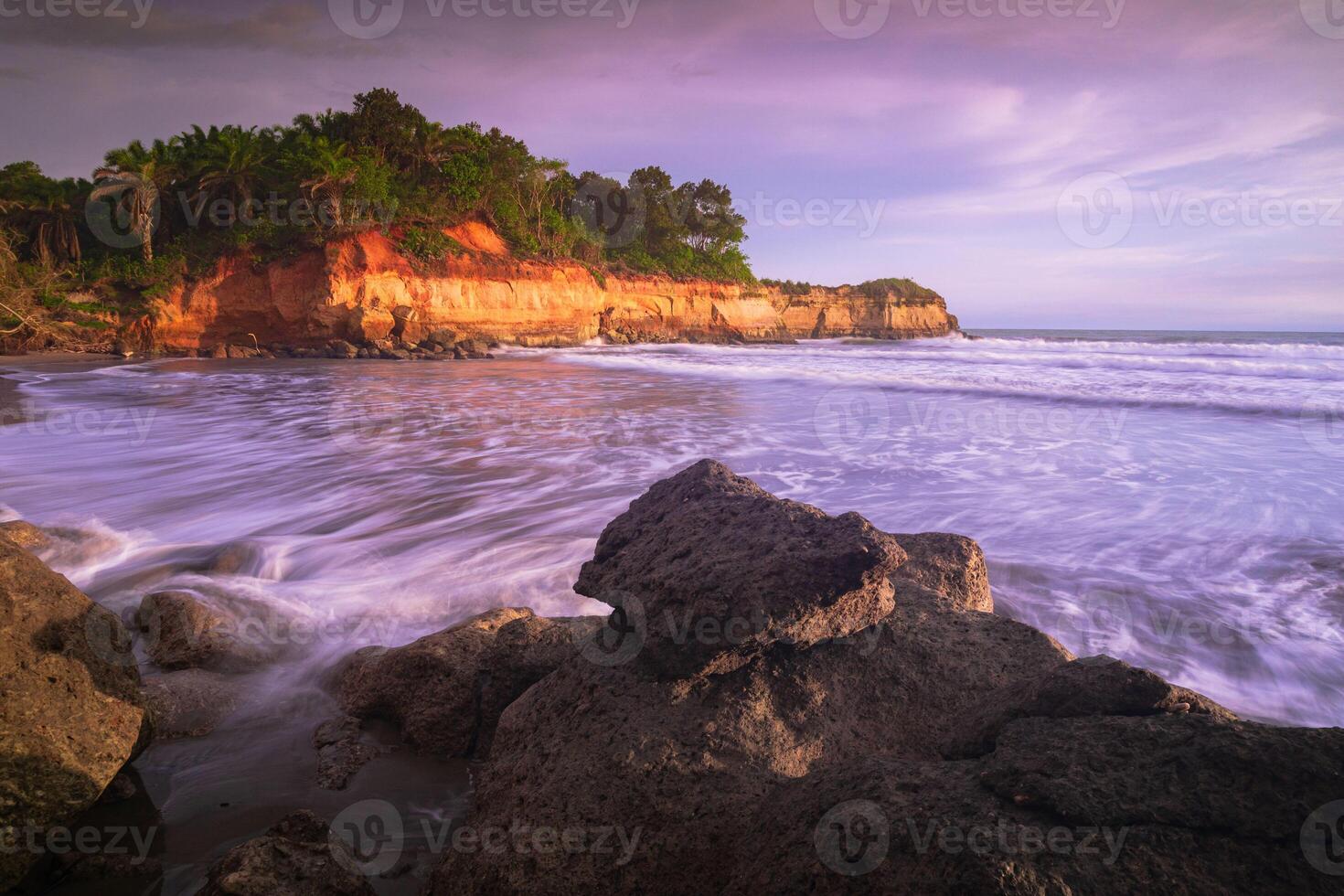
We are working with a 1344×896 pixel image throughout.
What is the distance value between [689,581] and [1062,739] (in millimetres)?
1064

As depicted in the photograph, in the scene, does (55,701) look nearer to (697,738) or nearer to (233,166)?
(697,738)

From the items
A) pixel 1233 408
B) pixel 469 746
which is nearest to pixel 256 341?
pixel 469 746

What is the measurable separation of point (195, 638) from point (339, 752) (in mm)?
1320

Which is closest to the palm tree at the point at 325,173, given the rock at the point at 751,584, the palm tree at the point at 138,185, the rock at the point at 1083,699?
the palm tree at the point at 138,185

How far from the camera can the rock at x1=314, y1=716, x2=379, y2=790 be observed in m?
2.55

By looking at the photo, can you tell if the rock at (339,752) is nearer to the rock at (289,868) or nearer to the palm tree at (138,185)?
the rock at (289,868)

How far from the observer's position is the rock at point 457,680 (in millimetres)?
2723

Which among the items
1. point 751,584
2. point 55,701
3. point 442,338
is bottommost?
point 55,701

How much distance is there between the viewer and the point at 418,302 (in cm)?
3005

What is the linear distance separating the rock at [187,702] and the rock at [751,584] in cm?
194

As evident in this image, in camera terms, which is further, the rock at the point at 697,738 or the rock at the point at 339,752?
the rock at the point at 339,752

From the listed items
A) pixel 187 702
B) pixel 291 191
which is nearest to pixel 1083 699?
pixel 187 702

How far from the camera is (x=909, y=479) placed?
7.82 m

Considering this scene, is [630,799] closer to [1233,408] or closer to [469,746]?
[469,746]
